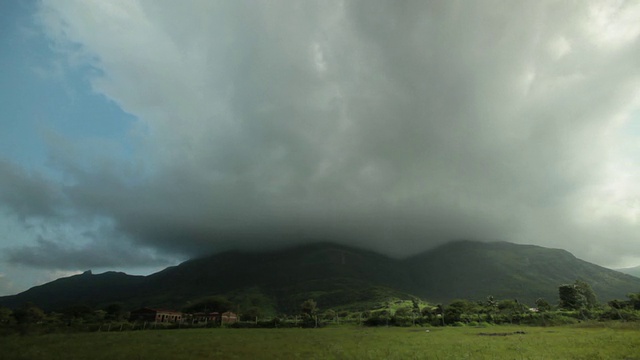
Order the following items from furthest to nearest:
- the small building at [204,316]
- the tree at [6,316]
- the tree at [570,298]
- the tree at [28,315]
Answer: the small building at [204,316], the tree at [570,298], the tree at [28,315], the tree at [6,316]

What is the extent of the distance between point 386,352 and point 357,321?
82315mm

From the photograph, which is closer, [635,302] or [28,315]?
[28,315]

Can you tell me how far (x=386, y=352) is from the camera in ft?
119

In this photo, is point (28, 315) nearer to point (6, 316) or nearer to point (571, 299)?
point (6, 316)

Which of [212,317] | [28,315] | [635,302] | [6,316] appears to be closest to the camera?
[6,316]

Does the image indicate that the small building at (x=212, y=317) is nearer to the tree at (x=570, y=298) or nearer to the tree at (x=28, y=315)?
the tree at (x=28, y=315)

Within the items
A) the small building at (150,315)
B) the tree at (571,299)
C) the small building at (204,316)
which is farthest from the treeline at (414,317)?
the small building at (204,316)

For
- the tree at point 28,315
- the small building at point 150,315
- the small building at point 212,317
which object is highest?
the tree at point 28,315

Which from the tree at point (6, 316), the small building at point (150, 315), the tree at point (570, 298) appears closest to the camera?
the tree at point (6, 316)

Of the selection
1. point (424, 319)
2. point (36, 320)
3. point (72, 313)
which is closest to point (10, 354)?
point (36, 320)

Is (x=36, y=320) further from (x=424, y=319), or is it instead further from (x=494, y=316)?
(x=494, y=316)

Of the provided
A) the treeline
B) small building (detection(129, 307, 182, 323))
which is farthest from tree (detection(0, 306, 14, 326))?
small building (detection(129, 307, 182, 323))

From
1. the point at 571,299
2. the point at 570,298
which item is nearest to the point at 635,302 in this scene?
the point at 571,299

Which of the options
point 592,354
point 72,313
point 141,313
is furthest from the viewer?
point 141,313
